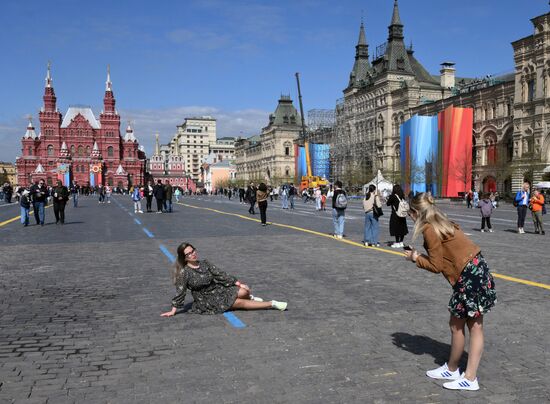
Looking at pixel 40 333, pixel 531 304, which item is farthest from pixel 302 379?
pixel 531 304

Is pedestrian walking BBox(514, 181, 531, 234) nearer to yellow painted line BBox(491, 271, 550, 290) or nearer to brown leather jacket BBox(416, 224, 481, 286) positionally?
yellow painted line BBox(491, 271, 550, 290)

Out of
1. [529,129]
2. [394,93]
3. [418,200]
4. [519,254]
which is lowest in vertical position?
[519,254]

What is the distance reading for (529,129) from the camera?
49500 millimetres

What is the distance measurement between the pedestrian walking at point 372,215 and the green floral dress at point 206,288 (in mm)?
7257

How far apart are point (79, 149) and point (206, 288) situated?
421 ft

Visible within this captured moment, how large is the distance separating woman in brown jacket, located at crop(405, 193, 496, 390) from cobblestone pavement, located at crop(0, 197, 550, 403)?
358mm

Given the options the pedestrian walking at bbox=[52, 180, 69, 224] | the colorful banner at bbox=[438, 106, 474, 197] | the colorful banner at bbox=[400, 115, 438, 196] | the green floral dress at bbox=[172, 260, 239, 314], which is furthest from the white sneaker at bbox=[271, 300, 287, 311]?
the colorful banner at bbox=[400, 115, 438, 196]

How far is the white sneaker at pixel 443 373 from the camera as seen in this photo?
4.17m

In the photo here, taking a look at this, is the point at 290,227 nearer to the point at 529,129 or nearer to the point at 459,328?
the point at 459,328

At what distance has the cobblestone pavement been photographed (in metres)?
4.03

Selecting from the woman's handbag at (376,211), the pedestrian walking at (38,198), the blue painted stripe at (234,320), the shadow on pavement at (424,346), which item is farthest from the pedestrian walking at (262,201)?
the shadow on pavement at (424,346)

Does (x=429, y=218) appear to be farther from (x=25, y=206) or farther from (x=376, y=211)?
(x=25, y=206)

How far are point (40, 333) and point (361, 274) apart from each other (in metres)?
5.29

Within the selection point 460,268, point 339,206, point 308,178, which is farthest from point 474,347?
point 308,178
